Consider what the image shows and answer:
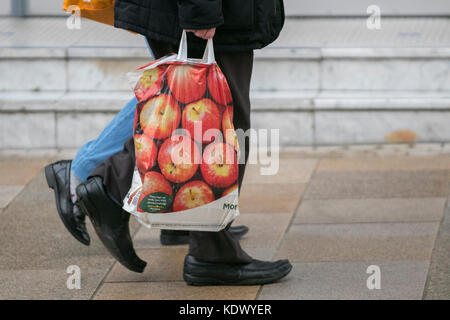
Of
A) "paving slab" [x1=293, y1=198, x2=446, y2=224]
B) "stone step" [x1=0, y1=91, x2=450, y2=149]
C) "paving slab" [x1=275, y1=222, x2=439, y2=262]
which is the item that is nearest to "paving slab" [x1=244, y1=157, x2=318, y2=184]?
"stone step" [x1=0, y1=91, x2=450, y2=149]

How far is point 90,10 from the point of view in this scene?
3.37 metres

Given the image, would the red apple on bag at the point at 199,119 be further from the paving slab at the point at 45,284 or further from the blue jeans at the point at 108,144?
the paving slab at the point at 45,284

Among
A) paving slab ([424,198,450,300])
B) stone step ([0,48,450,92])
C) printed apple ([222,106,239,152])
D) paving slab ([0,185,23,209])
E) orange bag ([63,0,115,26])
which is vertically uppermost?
orange bag ([63,0,115,26])

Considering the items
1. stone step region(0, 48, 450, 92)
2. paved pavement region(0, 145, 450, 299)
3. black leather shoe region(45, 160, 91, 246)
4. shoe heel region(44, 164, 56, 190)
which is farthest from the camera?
stone step region(0, 48, 450, 92)

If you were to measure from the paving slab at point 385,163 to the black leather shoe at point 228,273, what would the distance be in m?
1.82

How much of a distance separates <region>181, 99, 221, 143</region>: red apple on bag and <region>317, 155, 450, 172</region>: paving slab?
224 cm

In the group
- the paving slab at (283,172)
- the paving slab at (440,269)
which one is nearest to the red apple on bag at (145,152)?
the paving slab at (440,269)

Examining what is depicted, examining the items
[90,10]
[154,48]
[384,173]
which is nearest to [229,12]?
[154,48]

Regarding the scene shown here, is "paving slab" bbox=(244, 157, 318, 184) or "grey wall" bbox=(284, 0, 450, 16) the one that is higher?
"grey wall" bbox=(284, 0, 450, 16)

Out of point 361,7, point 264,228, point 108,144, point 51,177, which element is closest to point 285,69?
point 361,7

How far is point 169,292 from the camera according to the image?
11.5 feet

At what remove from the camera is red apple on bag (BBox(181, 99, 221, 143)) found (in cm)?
309

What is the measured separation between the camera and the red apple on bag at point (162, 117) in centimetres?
310

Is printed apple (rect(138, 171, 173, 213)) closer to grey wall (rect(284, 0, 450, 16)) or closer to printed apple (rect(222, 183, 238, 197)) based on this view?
printed apple (rect(222, 183, 238, 197))
